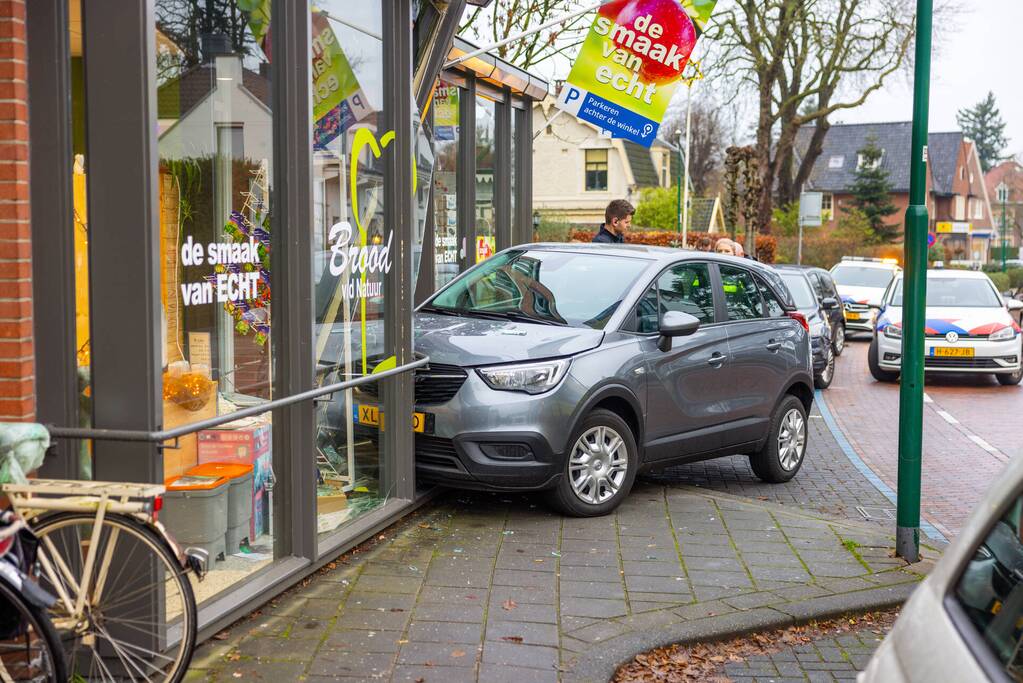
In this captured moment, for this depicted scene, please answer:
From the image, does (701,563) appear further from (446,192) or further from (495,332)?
(446,192)

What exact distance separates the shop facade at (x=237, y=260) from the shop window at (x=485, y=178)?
3.76m

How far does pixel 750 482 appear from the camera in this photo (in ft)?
31.1

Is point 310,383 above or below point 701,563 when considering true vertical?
above

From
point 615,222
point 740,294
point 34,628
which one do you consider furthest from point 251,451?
point 615,222

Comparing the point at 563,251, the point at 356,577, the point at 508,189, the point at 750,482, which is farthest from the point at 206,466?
the point at 508,189

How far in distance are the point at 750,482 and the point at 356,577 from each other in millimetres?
4490

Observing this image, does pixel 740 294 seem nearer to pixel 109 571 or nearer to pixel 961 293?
pixel 109 571

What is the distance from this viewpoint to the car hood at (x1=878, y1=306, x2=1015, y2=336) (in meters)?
17.7

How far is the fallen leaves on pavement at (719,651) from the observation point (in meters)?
4.86

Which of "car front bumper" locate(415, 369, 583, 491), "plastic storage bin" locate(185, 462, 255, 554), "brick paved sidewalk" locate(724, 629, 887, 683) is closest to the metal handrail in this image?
"plastic storage bin" locate(185, 462, 255, 554)

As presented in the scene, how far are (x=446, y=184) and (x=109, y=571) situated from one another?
7641 millimetres

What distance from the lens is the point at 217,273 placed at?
513 centimetres

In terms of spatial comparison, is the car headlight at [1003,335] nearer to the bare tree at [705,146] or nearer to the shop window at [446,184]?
the shop window at [446,184]

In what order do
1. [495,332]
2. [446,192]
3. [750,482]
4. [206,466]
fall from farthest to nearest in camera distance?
[446,192] < [750,482] < [495,332] < [206,466]
